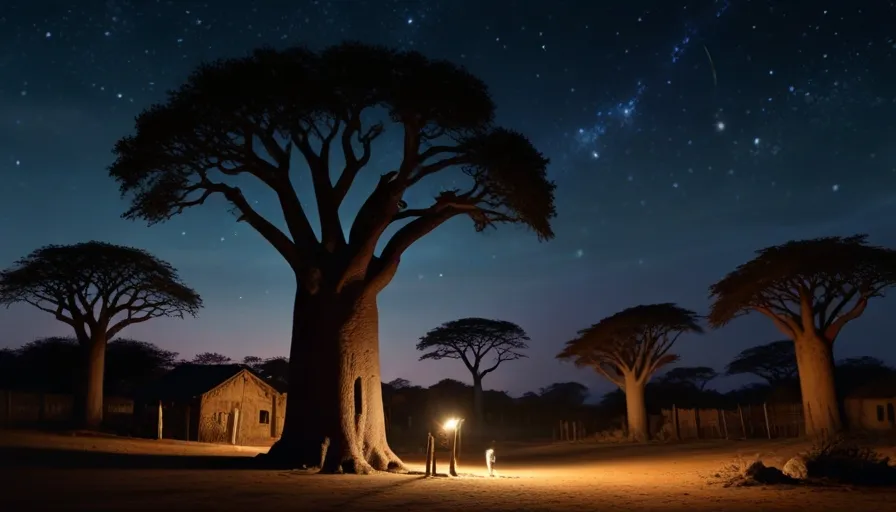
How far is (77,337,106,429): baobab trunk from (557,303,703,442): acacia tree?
2819cm

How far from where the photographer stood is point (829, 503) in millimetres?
11688

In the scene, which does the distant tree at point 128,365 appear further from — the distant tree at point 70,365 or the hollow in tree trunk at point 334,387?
the hollow in tree trunk at point 334,387

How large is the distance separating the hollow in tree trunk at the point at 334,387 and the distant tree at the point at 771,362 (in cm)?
5864

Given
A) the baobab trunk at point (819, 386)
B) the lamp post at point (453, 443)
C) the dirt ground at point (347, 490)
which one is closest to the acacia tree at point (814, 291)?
the baobab trunk at point (819, 386)

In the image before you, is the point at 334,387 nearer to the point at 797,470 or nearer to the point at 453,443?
the point at 453,443

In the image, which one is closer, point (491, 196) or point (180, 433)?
point (491, 196)

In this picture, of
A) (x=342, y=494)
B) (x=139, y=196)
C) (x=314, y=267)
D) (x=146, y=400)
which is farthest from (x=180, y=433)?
(x=342, y=494)

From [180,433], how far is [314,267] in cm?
2060

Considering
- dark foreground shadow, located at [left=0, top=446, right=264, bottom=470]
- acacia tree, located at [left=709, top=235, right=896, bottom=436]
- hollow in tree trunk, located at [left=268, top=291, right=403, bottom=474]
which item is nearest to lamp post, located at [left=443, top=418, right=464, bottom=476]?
hollow in tree trunk, located at [left=268, top=291, right=403, bottom=474]

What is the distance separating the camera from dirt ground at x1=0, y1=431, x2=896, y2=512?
11.2m

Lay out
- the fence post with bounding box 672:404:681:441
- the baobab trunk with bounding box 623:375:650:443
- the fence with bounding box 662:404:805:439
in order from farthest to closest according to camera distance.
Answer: the baobab trunk with bounding box 623:375:650:443
the fence post with bounding box 672:404:681:441
the fence with bounding box 662:404:805:439

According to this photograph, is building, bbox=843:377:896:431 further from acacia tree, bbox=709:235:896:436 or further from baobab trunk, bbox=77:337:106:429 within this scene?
baobab trunk, bbox=77:337:106:429

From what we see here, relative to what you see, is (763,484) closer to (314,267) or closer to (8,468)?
(314,267)

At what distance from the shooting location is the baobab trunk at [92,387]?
1359 inches
